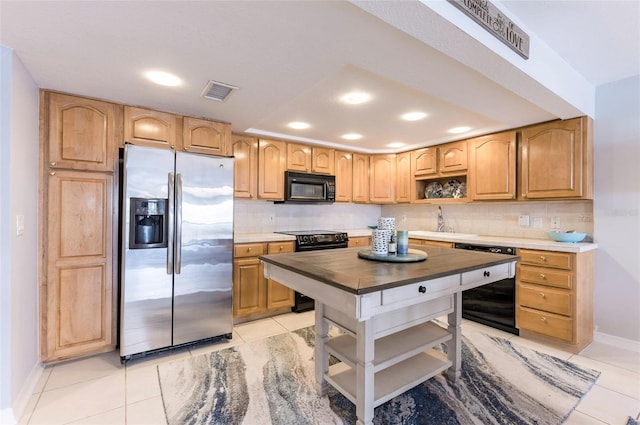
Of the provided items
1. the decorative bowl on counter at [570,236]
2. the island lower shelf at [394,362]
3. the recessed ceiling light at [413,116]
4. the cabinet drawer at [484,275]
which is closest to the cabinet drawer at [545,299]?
the decorative bowl on counter at [570,236]

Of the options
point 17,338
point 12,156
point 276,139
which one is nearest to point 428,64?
point 276,139

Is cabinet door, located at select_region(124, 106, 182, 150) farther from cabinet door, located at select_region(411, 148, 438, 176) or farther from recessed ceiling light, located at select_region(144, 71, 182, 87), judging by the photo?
cabinet door, located at select_region(411, 148, 438, 176)

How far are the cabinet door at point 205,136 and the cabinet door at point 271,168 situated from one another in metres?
0.70

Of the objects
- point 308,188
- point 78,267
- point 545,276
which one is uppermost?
point 308,188

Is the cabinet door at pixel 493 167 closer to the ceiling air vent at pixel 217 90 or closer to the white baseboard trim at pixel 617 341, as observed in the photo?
the white baseboard trim at pixel 617 341

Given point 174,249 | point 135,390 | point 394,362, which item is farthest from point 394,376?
point 174,249

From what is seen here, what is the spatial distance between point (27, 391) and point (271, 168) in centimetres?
286

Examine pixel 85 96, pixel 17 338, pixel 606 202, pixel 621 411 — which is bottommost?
pixel 621 411

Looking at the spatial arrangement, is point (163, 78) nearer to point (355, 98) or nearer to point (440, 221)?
point (355, 98)

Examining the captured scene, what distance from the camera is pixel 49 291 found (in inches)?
89.7

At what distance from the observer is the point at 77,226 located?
93.9 inches

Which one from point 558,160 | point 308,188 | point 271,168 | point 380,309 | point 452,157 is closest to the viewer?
point 380,309

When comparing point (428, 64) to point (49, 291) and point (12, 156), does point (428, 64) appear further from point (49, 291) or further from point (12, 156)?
point (49, 291)

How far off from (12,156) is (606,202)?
15.4 ft
